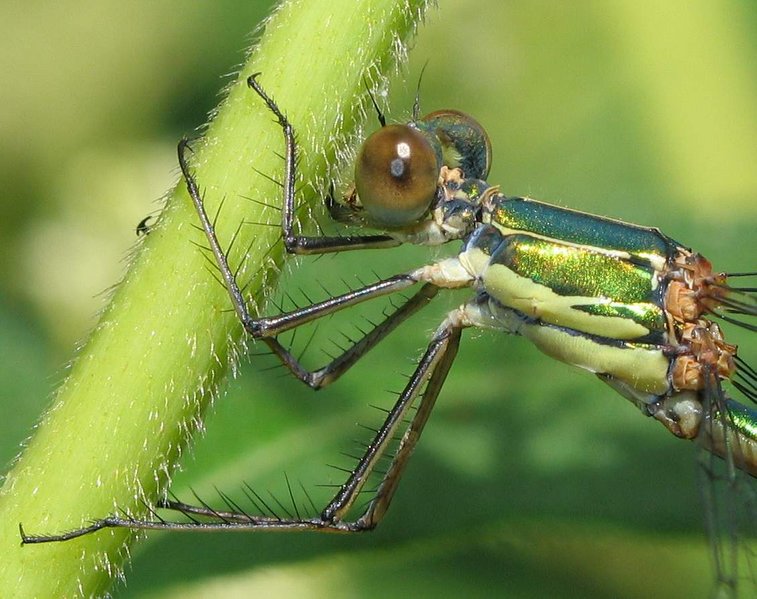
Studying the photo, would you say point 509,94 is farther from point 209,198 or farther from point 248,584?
point 209,198

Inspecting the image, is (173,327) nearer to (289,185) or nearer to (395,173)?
(289,185)

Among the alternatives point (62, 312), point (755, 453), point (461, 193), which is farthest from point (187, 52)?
point (755, 453)

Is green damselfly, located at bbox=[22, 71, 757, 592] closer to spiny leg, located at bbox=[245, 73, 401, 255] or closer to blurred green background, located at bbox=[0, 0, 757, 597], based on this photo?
spiny leg, located at bbox=[245, 73, 401, 255]

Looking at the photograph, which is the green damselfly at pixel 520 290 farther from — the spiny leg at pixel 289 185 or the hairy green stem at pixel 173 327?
the hairy green stem at pixel 173 327

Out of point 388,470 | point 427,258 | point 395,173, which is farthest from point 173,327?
point 427,258

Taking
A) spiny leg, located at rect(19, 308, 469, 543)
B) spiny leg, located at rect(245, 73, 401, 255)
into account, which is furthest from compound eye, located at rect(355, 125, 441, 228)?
spiny leg, located at rect(19, 308, 469, 543)

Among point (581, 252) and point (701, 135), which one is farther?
point (701, 135)
